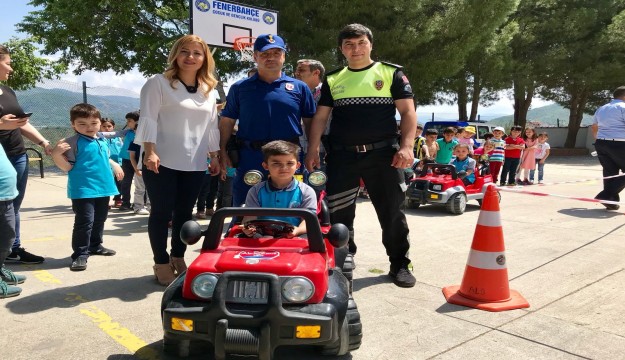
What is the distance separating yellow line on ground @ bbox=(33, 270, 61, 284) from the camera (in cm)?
433

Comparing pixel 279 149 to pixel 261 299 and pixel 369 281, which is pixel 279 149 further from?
pixel 369 281

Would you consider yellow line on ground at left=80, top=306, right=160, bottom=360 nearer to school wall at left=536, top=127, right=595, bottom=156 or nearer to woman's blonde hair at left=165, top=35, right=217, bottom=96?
woman's blonde hair at left=165, top=35, right=217, bottom=96

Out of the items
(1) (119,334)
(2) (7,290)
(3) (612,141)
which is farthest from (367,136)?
(3) (612,141)

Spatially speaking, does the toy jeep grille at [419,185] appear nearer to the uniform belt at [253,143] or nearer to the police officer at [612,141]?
the police officer at [612,141]

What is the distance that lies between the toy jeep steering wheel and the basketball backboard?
6.22 metres

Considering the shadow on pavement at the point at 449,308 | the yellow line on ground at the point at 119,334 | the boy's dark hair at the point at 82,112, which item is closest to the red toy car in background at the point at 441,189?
the shadow on pavement at the point at 449,308

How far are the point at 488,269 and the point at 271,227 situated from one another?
5.78ft

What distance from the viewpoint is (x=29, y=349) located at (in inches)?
116

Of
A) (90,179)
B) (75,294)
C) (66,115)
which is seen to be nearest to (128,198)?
(90,179)

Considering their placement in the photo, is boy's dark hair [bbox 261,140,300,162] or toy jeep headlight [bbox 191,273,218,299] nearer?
toy jeep headlight [bbox 191,273,218,299]

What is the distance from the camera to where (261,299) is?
2.47 metres

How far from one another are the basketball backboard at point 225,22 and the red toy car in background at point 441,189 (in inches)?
163

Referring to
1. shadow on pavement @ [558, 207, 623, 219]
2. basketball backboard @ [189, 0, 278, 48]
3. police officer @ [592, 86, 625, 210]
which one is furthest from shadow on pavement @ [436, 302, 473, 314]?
basketball backboard @ [189, 0, 278, 48]

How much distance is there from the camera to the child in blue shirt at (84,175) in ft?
15.3
